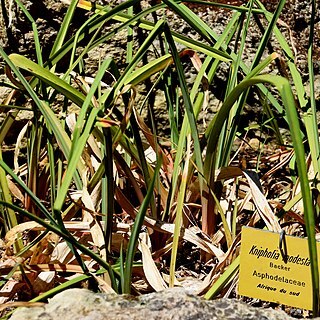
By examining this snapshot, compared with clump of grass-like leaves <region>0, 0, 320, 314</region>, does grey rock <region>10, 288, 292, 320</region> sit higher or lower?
lower

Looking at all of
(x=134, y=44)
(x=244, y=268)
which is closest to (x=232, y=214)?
(x=244, y=268)

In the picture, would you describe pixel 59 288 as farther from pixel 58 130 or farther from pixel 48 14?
pixel 48 14

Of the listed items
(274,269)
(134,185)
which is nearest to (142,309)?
(274,269)

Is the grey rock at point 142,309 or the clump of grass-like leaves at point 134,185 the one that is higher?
the clump of grass-like leaves at point 134,185

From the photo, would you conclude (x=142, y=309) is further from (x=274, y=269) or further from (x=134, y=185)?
(x=134, y=185)
